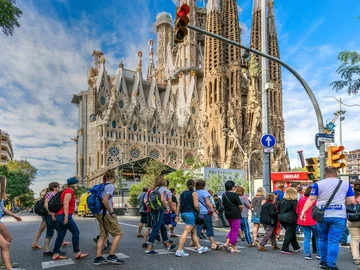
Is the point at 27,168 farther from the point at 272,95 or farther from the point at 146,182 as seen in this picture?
the point at 272,95

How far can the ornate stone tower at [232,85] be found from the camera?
52656 mm

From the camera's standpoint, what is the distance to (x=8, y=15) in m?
10.2

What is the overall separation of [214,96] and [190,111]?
823 centimetres

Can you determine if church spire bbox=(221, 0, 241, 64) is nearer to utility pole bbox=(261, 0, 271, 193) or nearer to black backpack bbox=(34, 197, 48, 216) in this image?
utility pole bbox=(261, 0, 271, 193)

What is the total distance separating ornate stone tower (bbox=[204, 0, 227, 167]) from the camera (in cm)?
5319

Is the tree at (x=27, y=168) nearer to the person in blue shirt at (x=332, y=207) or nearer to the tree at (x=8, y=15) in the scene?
the tree at (x=8, y=15)

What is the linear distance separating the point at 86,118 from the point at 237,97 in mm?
24045

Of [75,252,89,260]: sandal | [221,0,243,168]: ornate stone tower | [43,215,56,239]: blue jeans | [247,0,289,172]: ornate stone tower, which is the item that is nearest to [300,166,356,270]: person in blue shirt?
[75,252,89,260]: sandal

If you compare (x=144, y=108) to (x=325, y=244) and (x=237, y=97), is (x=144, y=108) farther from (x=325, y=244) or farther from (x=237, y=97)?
(x=325, y=244)

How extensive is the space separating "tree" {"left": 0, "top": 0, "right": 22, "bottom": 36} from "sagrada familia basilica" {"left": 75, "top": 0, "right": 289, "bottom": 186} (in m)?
39.9

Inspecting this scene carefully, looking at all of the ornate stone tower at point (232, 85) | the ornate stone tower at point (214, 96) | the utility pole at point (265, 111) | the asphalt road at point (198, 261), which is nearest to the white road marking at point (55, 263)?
the asphalt road at point (198, 261)

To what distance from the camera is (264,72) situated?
41.1 ft

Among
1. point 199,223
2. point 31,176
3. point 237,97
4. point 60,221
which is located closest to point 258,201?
point 199,223

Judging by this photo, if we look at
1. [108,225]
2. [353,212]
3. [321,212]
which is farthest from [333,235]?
[108,225]
